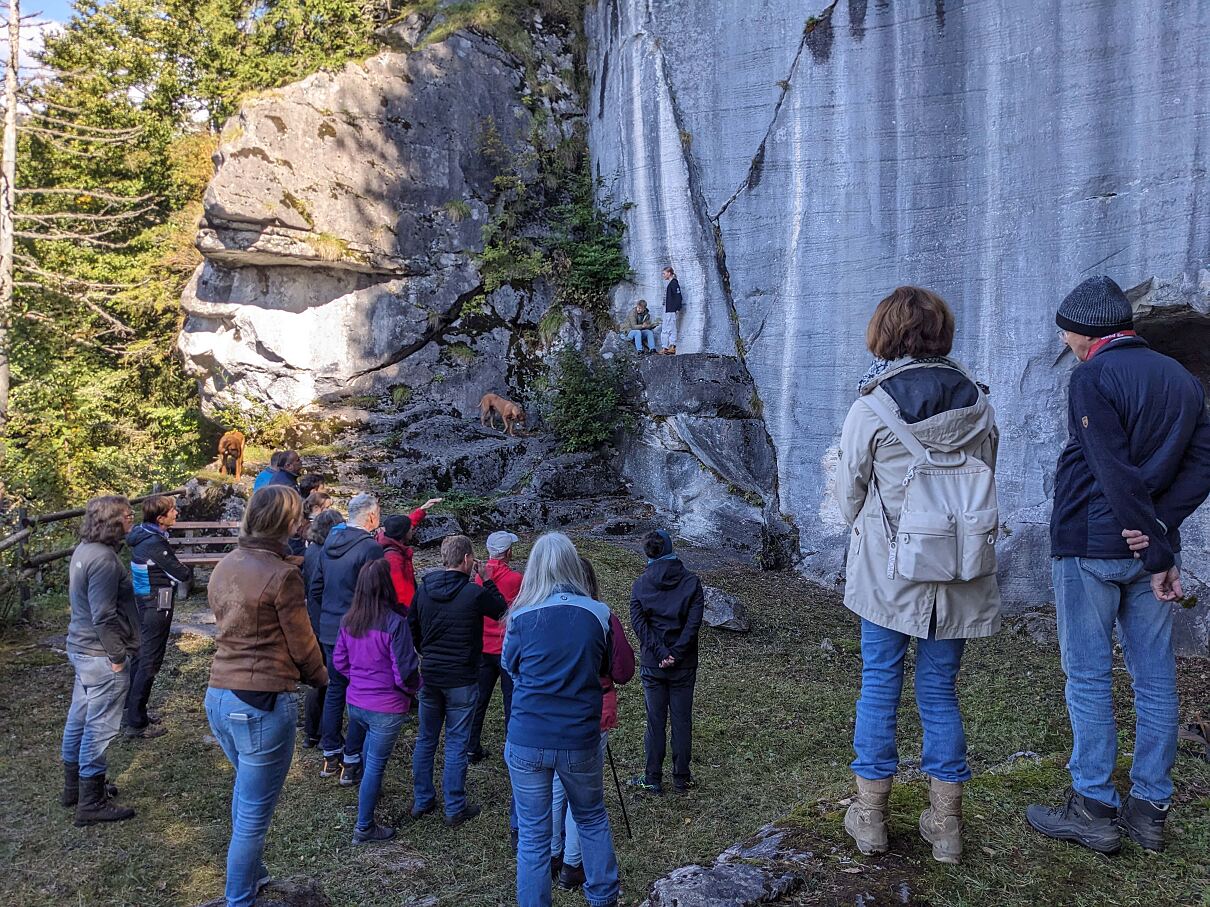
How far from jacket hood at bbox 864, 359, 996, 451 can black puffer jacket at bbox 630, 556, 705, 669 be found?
2.64 metres

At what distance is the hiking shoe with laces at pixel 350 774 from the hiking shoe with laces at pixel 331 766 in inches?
7.7

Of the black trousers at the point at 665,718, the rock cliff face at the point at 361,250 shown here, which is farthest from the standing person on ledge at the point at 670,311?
the black trousers at the point at 665,718

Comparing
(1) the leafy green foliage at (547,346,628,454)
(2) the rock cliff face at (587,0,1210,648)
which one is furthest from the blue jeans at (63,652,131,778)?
(1) the leafy green foliage at (547,346,628,454)

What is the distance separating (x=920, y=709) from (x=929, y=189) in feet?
31.9

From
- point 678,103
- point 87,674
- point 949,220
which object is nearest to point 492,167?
point 678,103

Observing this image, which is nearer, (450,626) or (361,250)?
(450,626)

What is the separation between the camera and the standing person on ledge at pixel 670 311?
15.3 meters

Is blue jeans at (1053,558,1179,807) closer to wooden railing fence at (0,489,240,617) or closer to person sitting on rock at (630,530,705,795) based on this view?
person sitting on rock at (630,530,705,795)

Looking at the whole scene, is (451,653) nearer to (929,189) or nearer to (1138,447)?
(1138,447)

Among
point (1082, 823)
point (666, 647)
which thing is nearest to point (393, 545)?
point (666, 647)

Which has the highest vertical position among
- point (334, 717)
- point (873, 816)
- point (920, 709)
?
point (920, 709)

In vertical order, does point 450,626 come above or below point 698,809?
above

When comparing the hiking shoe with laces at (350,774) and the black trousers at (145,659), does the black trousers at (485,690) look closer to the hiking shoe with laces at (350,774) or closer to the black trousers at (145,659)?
the hiking shoe with laces at (350,774)

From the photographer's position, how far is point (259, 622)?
355cm
